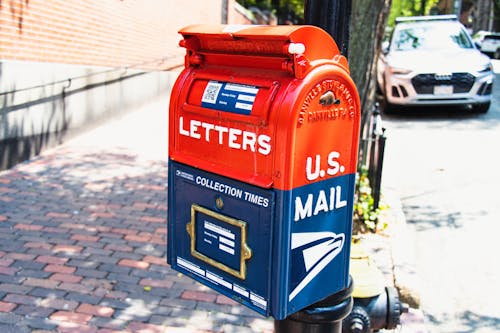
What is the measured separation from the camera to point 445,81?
10.7m

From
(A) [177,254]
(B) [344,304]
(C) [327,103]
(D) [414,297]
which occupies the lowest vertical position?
(D) [414,297]

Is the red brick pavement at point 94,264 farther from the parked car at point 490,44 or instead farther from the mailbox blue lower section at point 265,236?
the parked car at point 490,44

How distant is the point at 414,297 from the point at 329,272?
231 cm

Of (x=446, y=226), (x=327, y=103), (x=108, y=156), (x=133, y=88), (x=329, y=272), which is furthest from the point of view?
(x=133, y=88)

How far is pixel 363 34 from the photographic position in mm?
5414

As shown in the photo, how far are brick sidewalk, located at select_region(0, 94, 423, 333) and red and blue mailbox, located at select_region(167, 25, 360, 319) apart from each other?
1716 mm

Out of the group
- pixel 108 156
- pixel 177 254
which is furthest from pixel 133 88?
pixel 177 254

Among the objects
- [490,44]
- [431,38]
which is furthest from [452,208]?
[490,44]

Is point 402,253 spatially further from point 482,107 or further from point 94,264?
point 482,107

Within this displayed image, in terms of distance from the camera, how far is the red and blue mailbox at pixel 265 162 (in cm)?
194

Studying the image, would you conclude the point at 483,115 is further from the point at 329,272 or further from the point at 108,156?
the point at 329,272

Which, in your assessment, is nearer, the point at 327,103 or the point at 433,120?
the point at 327,103

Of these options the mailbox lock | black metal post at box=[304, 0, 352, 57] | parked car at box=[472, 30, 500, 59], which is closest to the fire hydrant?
the mailbox lock

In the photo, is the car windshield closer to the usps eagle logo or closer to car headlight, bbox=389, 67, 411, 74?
car headlight, bbox=389, 67, 411, 74
